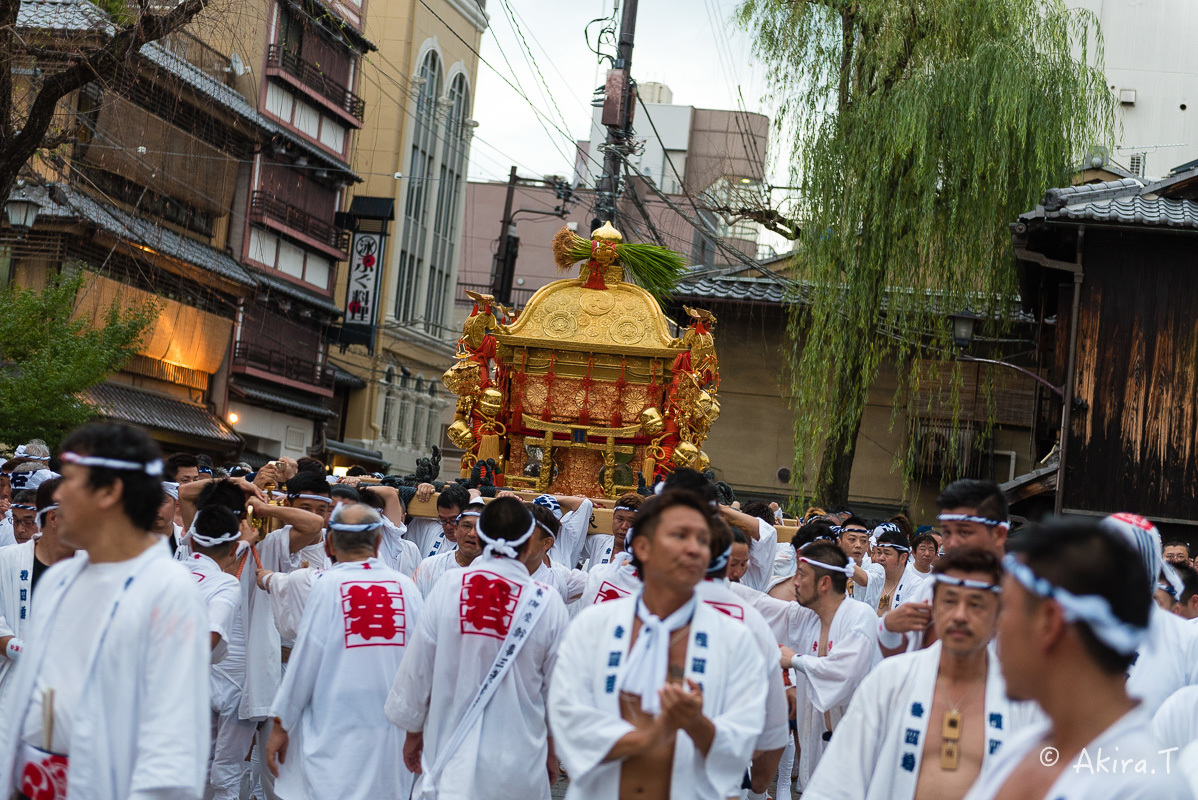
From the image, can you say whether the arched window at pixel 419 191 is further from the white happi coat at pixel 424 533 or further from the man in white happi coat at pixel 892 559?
the man in white happi coat at pixel 892 559

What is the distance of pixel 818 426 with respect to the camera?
1716cm

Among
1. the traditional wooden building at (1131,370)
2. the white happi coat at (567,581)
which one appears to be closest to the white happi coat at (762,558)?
the white happi coat at (567,581)

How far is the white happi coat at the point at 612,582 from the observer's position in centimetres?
651

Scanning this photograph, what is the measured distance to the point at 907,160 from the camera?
1686cm

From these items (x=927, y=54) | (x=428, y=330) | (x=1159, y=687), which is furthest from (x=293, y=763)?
(x=428, y=330)

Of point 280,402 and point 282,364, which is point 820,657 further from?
point 282,364

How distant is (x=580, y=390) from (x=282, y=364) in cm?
2094

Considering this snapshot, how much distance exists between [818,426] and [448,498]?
9485 millimetres

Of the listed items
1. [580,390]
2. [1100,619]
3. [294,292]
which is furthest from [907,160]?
[294,292]


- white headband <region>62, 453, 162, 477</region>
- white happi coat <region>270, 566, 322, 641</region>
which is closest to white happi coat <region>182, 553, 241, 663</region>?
white happi coat <region>270, 566, 322, 641</region>

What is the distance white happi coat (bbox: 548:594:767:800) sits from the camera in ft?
12.3

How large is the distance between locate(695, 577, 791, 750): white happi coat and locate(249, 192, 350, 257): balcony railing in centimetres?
2706

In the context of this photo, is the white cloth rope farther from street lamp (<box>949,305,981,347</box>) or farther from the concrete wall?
the concrete wall

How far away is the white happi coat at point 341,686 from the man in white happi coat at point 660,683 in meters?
1.98
